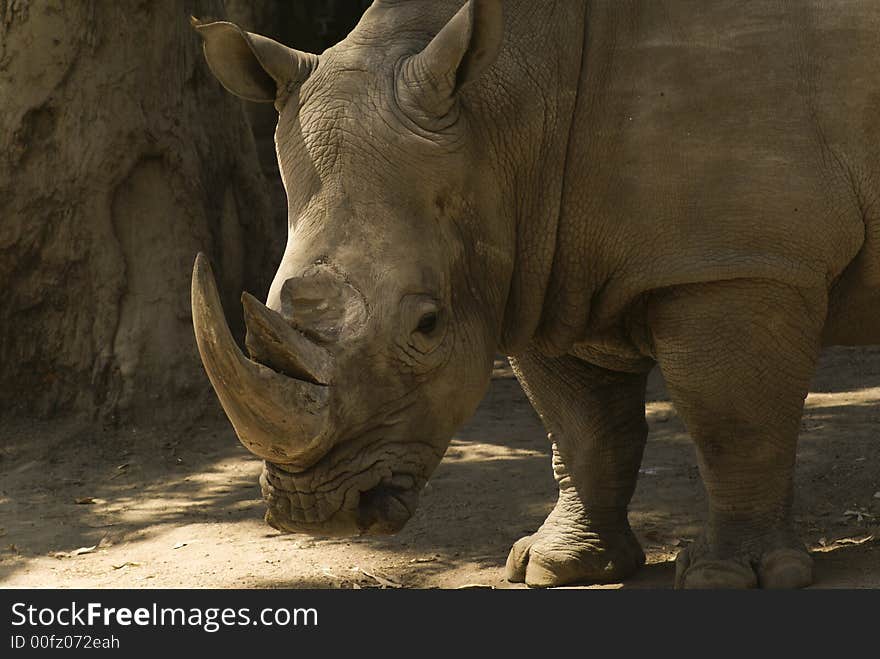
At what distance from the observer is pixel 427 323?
4.70 m

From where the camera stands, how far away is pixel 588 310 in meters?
5.19

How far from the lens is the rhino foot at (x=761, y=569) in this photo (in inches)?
202

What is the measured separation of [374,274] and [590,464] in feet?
5.79

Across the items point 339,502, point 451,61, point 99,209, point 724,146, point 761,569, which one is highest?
point 451,61

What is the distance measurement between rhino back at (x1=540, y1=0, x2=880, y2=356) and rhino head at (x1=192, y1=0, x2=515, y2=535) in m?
0.39

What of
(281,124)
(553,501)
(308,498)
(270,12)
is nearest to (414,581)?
(553,501)

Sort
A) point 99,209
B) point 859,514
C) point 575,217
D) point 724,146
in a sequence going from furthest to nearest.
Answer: point 99,209 → point 859,514 → point 575,217 → point 724,146

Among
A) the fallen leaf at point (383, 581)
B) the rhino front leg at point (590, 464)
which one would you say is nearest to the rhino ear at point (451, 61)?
the rhino front leg at point (590, 464)

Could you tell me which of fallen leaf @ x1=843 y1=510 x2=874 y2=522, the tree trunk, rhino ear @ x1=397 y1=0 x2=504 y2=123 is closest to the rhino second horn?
rhino ear @ x1=397 y1=0 x2=504 y2=123

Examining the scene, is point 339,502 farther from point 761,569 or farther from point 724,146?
A: point 724,146

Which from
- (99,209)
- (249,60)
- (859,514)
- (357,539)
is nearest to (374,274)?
(249,60)

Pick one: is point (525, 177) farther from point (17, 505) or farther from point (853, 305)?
point (17, 505)

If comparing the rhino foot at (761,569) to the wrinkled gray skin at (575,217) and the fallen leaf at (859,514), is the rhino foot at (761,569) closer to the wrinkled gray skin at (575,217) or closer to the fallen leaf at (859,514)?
the wrinkled gray skin at (575,217)

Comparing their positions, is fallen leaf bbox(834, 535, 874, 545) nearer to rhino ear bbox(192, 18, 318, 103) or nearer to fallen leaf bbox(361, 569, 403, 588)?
fallen leaf bbox(361, 569, 403, 588)
